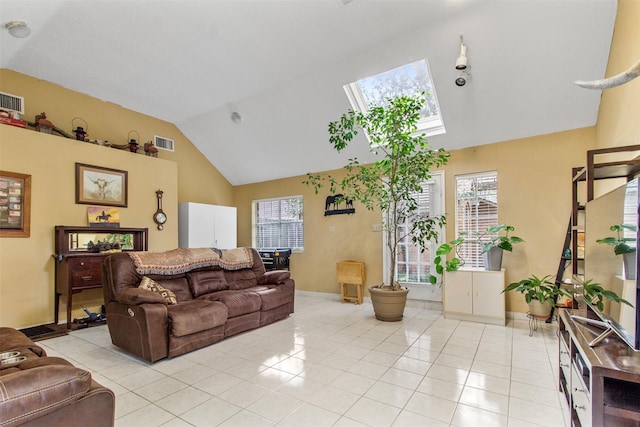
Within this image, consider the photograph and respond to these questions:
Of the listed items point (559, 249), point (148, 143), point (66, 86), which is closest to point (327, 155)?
point (148, 143)

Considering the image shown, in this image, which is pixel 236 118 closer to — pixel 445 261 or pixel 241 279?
pixel 241 279

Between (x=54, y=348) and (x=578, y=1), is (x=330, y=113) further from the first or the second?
(x=54, y=348)

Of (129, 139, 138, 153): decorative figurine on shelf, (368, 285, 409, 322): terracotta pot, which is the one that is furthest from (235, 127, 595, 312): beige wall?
(129, 139, 138, 153): decorative figurine on shelf

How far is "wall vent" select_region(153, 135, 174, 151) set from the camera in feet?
19.2

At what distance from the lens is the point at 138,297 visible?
2.95 metres

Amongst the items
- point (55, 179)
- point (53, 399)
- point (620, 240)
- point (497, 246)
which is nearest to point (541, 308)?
point (497, 246)

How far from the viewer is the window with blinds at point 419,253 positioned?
5.02m

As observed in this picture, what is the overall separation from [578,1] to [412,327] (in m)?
3.78

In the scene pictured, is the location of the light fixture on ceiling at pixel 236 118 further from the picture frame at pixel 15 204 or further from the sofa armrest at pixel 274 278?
the picture frame at pixel 15 204

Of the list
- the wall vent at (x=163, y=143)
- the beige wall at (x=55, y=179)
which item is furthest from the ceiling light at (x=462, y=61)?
the wall vent at (x=163, y=143)

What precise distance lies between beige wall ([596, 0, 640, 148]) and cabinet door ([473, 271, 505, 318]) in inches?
76.9

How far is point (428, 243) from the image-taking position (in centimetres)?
507

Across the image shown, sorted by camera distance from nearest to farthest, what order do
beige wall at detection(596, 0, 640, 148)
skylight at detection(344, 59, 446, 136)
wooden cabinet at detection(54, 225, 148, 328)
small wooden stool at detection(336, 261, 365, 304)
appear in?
beige wall at detection(596, 0, 640, 148), wooden cabinet at detection(54, 225, 148, 328), skylight at detection(344, 59, 446, 136), small wooden stool at detection(336, 261, 365, 304)

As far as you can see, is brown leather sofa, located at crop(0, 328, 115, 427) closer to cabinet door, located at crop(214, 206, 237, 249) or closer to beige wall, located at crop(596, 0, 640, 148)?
beige wall, located at crop(596, 0, 640, 148)
